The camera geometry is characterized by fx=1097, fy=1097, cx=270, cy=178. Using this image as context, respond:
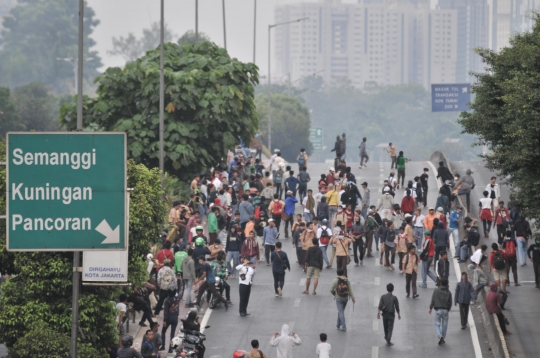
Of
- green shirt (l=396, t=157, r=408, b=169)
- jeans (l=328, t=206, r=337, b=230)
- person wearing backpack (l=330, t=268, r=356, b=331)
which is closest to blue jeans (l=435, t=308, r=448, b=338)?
person wearing backpack (l=330, t=268, r=356, b=331)

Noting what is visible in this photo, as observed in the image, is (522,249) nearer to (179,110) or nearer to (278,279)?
(278,279)

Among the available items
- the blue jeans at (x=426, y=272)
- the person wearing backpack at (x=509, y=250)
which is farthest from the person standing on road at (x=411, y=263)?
the person wearing backpack at (x=509, y=250)

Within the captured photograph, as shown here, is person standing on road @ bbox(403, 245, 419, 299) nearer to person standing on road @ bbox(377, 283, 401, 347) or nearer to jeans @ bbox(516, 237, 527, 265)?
person standing on road @ bbox(377, 283, 401, 347)

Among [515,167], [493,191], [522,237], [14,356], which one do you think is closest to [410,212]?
[493,191]

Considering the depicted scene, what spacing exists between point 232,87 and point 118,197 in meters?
21.3

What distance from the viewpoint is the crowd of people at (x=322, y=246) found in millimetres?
23109

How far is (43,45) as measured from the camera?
15850 cm

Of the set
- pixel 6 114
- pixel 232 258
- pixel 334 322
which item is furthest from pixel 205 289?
pixel 6 114

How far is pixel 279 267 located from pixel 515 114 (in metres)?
6.92

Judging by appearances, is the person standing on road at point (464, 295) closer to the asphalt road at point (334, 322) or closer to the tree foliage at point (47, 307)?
the asphalt road at point (334, 322)

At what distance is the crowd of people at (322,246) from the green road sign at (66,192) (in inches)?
192

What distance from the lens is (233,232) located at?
27.8 meters

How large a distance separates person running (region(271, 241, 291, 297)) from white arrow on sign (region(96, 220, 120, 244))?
10.7 metres

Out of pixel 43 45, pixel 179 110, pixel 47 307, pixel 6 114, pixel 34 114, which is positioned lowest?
pixel 47 307
